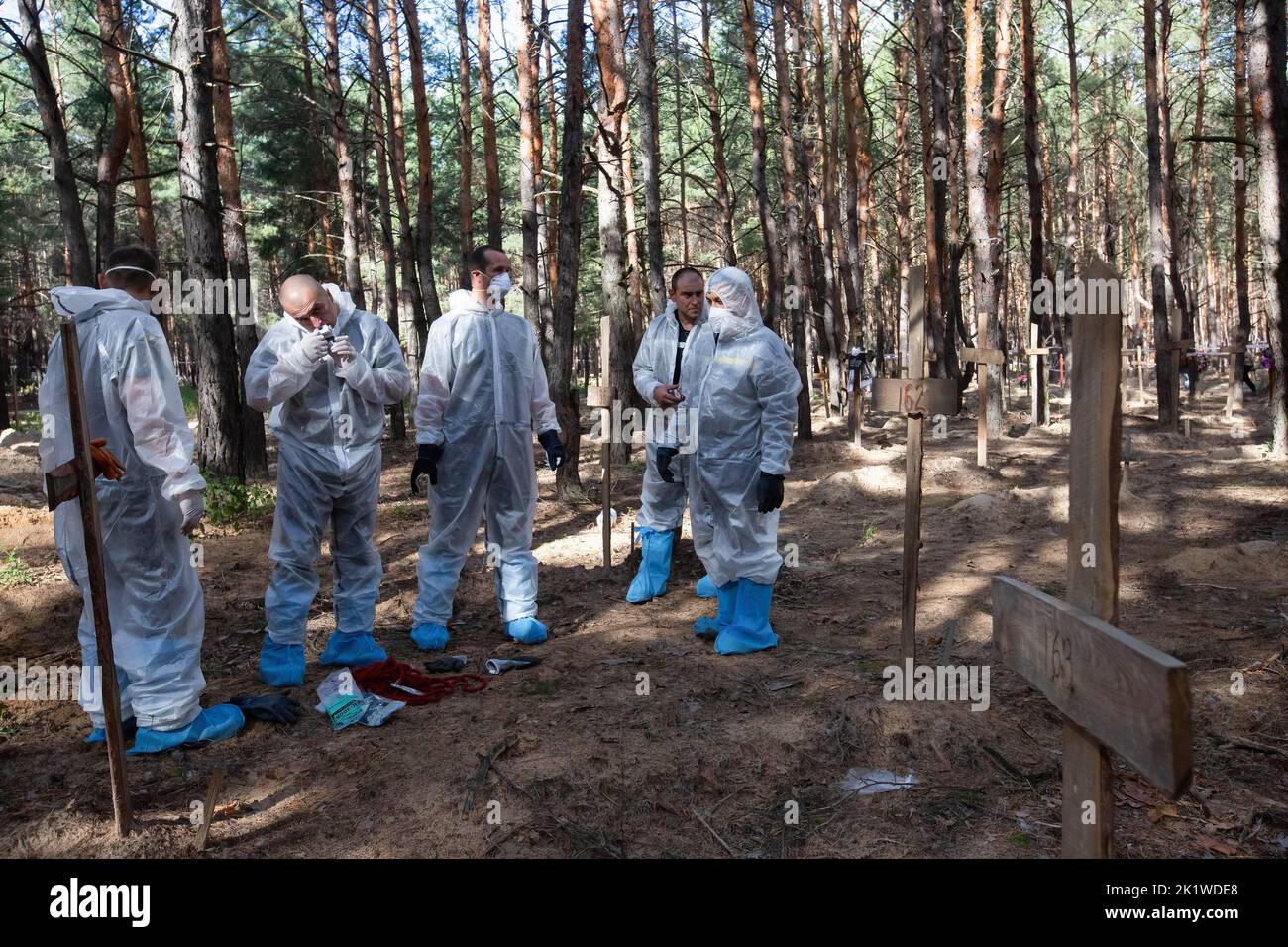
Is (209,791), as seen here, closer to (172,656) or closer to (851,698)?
(172,656)

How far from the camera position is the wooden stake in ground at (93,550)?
3.16 meters

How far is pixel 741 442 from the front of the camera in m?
5.42

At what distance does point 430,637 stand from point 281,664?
0.92 m

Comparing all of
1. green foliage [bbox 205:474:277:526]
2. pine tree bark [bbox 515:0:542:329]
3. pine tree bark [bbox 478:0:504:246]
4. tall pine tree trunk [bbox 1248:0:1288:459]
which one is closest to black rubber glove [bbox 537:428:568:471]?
green foliage [bbox 205:474:277:526]

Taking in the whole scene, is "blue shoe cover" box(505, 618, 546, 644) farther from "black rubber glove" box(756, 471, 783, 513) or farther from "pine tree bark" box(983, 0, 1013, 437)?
"pine tree bark" box(983, 0, 1013, 437)

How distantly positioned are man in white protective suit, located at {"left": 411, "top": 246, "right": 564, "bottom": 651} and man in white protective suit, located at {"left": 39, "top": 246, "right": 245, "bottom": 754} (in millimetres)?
1667

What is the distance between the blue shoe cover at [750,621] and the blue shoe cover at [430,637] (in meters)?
1.62

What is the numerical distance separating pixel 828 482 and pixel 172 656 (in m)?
8.19

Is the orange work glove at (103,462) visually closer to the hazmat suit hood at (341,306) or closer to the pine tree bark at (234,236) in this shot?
the hazmat suit hood at (341,306)

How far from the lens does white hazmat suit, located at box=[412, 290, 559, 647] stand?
18.2 ft

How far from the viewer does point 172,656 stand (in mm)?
3982

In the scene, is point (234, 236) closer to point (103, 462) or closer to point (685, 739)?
point (103, 462)

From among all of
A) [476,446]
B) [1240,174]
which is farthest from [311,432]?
[1240,174]
